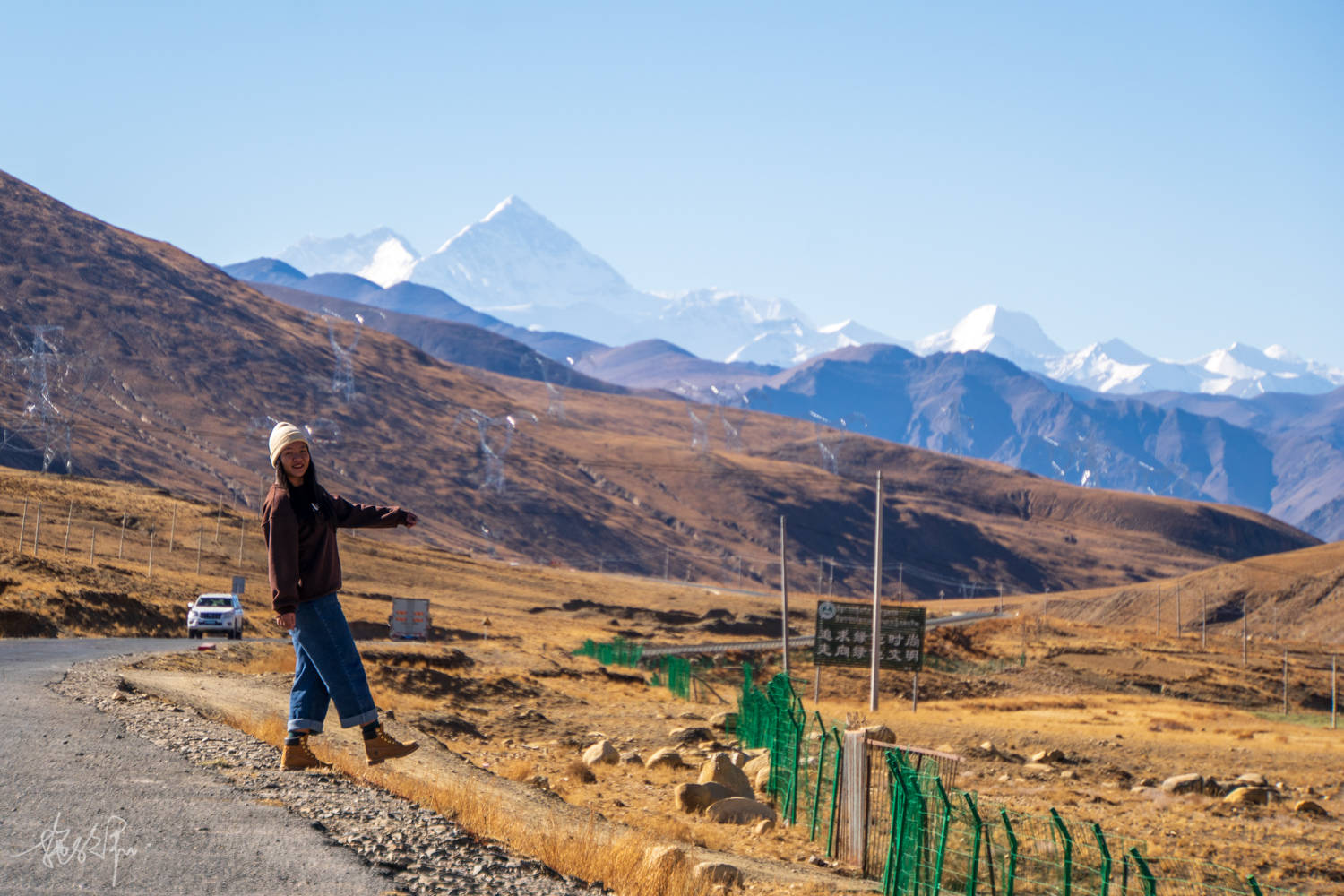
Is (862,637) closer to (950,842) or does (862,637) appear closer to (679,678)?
(679,678)

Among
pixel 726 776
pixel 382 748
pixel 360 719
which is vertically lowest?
pixel 726 776

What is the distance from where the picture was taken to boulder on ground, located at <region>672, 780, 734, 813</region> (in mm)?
16750

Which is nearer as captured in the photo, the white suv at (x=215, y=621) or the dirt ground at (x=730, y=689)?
the dirt ground at (x=730, y=689)

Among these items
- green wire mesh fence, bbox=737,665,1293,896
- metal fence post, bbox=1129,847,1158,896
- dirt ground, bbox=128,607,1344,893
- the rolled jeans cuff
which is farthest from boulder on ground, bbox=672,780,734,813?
the rolled jeans cuff

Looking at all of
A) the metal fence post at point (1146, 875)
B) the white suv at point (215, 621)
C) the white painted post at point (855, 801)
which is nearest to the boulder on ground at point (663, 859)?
the metal fence post at point (1146, 875)

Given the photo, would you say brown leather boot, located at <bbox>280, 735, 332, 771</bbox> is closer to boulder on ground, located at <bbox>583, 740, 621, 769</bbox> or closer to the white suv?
boulder on ground, located at <bbox>583, 740, 621, 769</bbox>

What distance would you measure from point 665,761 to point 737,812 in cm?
609

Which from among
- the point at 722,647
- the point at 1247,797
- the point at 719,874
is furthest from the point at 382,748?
the point at 722,647

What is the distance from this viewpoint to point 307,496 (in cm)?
842

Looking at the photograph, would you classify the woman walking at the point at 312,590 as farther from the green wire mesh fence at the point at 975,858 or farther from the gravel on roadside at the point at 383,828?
the green wire mesh fence at the point at 975,858

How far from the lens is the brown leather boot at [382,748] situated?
8695 millimetres

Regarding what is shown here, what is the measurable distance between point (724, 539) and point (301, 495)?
162449 mm

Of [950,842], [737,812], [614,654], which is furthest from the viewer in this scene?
[614,654]

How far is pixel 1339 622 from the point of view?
340ft
